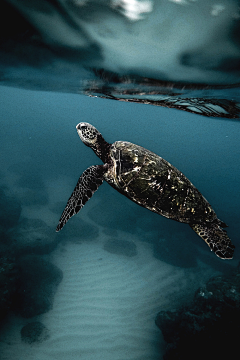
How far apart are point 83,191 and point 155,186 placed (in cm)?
150

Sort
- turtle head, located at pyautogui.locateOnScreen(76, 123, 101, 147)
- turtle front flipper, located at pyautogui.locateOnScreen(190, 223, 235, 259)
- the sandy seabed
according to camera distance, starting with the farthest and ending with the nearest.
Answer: the sandy seabed → turtle head, located at pyautogui.locateOnScreen(76, 123, 101, 147) → turtle front flipper, located at pyautogui.locateOnScreen(190, 223, 235, 259)

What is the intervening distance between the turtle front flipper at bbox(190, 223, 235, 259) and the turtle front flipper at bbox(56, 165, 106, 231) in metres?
2.42

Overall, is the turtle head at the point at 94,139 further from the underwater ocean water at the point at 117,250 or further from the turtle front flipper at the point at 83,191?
the underwater ocean water at the point at 117,250

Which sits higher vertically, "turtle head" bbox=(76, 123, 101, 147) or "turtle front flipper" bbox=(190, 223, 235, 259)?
"turtle head" bbox=(76, 123, 101, 147)

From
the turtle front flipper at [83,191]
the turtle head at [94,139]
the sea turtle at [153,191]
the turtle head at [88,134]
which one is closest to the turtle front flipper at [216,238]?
the sea turtle at [153,191]

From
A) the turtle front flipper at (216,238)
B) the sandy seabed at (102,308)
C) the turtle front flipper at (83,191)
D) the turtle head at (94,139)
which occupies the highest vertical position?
the turtle head at (94,139)

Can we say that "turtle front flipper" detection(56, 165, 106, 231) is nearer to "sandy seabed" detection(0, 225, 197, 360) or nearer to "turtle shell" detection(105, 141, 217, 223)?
"turtle shell" detection(105, 141, 217, 223)

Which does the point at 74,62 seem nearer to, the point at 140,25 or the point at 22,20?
the point at 22,20

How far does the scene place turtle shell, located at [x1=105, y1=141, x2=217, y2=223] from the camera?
3.50 meters

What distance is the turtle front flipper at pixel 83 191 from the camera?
3506mm

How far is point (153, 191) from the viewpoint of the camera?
11.4 feet

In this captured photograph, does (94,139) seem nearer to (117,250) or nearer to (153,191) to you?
(153,191)

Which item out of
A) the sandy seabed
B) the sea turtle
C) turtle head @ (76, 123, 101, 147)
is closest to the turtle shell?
the sea turtle

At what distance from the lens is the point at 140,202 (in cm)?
358
